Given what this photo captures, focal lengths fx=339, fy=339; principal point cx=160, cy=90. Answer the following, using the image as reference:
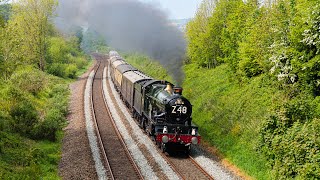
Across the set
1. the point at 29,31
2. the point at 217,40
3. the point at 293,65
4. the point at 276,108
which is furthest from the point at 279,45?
the point at 29,31

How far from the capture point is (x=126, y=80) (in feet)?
102

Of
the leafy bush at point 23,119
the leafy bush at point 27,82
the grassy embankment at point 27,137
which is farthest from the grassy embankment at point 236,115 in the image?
the leafy bush at point 27,82

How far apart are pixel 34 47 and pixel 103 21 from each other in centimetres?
3026

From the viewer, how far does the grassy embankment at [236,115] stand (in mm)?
17453

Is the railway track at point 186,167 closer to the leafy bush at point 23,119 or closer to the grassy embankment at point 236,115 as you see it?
the grassy embankment at point 236,115

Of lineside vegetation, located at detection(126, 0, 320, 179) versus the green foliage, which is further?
lineside vegetation, located at detection(126, 0, 320, 179)

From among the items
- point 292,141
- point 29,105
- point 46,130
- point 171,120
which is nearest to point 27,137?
point 46,130

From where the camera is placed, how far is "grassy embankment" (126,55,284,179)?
17.5 metres

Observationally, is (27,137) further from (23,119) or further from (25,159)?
(25,159)

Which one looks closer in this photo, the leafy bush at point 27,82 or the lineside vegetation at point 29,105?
the lineside vegetation at point 29,105

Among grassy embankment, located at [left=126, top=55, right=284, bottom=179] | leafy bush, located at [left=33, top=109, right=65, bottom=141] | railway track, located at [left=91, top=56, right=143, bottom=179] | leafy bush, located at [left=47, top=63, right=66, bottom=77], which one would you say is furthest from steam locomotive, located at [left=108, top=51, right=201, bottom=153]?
leafy bush, located at [left=47, top=63, right=66, bottom=77]

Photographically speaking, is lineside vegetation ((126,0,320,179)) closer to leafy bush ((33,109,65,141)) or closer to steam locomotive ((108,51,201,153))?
steam locomotive ((108,51,201,153))

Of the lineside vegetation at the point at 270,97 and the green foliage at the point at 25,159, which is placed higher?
the lineside vegetation at the point at 270,97

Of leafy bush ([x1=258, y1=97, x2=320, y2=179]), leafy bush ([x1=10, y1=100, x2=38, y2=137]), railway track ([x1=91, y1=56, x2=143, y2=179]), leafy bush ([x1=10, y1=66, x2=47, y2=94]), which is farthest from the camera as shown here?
leafy bush ([x1=10, y1=66, x2=47, y2=94])
